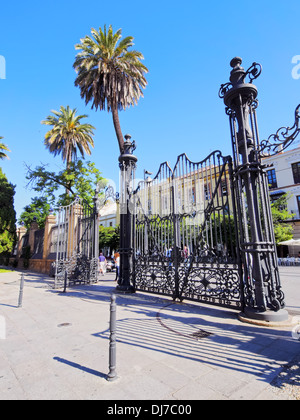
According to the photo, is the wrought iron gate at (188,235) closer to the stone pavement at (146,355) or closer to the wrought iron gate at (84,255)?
the stone pavement at (146,355)

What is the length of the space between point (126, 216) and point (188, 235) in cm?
287

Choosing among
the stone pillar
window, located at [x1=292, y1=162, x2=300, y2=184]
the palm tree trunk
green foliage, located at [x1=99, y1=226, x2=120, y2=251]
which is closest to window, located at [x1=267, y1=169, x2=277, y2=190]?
window, located at [x1=292, y1=162, x2=300, y2=184]

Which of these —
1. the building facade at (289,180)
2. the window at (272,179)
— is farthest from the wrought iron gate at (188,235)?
the window at (272,179)

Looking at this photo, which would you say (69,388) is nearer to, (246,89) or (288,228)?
(246,89)

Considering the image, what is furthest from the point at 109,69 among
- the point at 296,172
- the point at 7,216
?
the point at 296,172

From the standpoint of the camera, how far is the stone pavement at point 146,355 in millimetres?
2836

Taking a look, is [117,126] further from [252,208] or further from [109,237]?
[109,237]

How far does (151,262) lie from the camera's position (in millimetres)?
9094

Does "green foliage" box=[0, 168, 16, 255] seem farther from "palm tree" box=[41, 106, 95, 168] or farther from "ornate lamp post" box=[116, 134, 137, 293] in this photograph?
"ornate lamp post" box=[116, 134, 137, 293]

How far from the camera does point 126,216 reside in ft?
33.0

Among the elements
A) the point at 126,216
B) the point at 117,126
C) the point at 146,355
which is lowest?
the point at 146,355

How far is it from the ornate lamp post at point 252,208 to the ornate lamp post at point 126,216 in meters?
4.92

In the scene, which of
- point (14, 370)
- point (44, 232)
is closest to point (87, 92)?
point (44, 232)
